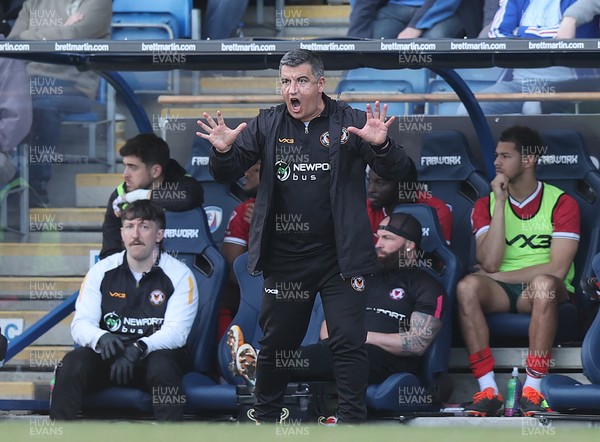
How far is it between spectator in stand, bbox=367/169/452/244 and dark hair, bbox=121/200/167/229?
1.28m

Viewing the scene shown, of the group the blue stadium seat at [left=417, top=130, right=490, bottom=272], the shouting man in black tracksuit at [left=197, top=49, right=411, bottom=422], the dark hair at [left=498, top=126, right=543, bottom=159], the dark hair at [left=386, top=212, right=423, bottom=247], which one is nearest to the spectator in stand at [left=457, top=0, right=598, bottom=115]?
the blue stadium seat at [left=417, top=130, right=490, bottom=272]

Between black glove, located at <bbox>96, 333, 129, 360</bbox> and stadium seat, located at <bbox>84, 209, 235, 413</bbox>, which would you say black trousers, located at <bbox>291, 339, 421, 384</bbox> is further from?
black glove, located at <bbox>96, 333, 129, 360</bbox>

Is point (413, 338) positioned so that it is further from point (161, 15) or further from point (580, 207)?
point (161, 15)

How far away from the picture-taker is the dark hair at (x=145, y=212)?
809 cm

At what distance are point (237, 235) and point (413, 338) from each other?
153cm

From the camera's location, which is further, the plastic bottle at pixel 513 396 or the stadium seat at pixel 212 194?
the stadium seat at pixel 212 194

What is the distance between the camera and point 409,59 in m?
7.62

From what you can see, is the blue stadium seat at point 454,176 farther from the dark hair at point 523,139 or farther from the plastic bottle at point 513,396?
the plastic bottle at point 513,396

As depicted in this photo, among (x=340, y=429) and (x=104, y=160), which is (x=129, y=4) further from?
(x=340, y=429)

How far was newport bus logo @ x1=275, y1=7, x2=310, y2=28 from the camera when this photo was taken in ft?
37.2

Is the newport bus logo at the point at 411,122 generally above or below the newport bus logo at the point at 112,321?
above

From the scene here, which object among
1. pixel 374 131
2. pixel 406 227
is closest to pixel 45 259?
pixel 406 227

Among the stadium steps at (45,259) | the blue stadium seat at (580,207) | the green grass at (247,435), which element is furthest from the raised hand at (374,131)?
the stadium steps at (45,259)

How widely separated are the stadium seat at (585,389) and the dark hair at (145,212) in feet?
8.25
